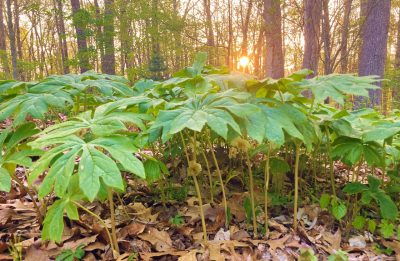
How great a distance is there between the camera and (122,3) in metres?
8.89

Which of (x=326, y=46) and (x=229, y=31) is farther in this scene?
(x=229, y=31)

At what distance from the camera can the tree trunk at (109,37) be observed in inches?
315

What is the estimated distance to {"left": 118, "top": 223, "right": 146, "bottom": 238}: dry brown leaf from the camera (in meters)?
1.50

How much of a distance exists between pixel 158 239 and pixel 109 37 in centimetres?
773

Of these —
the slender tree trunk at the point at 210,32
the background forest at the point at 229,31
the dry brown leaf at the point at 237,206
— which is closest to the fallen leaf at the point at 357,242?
the dry brown leaf at the point at 237,206

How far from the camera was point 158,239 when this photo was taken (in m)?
1.47

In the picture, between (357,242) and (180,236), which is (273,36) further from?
(180,236)

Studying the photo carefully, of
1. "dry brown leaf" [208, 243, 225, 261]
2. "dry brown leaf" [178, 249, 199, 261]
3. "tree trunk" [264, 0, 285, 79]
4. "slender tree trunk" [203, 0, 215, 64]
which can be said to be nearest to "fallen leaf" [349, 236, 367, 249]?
"dry brown leaf" [208, 243, 225, 261]

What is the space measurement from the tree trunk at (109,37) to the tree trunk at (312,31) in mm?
4970

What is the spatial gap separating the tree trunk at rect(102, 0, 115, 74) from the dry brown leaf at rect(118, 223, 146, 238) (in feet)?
23.9

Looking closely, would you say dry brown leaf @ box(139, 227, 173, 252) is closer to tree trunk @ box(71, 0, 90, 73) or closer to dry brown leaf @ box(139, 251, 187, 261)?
dry brown leaf @ box(139, 251, 187, 261)

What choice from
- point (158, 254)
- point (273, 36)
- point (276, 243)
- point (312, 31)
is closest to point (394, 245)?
point (276, 243)

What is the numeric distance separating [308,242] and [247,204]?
1.19 feet

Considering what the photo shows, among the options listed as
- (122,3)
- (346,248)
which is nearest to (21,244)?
(346,248)
